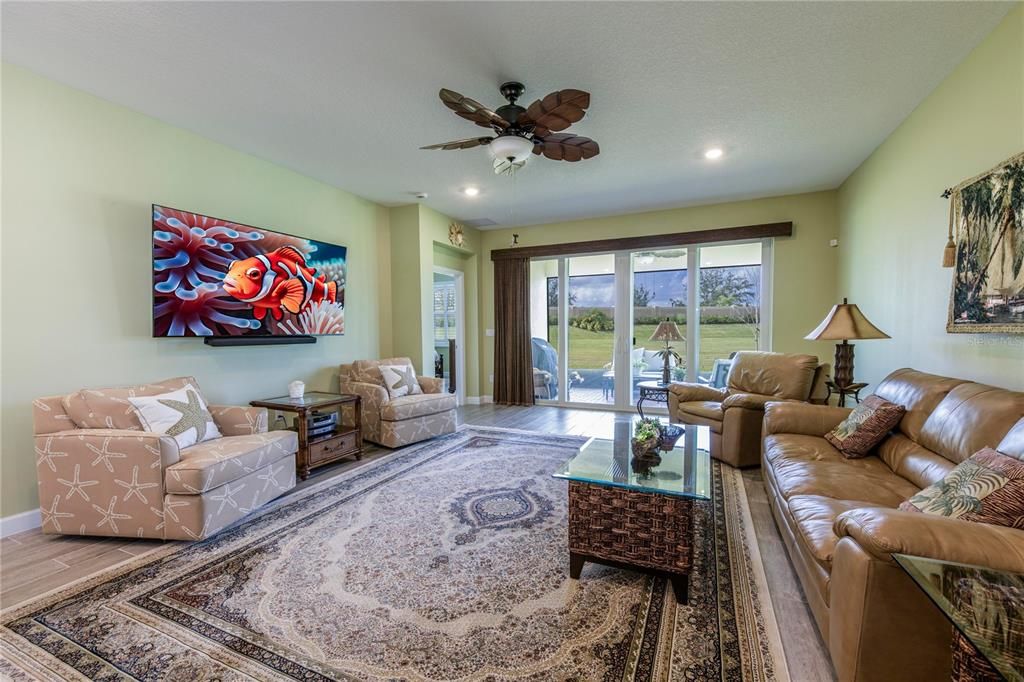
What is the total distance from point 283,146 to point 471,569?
3.58 metres

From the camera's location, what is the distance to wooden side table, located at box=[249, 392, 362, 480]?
343 centimetres

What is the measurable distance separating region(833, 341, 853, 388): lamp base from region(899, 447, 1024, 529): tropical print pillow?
2015 mm

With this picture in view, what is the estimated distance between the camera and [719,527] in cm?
250

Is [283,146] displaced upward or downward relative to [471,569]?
upward

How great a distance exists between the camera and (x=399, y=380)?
4.57 m

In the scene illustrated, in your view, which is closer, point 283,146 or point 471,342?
point 283,146

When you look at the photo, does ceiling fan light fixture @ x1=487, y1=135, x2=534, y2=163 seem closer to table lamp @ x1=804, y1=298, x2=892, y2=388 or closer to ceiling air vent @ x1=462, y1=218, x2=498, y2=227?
table lamp @ x1=804, y1=298, x2=892, y2=388

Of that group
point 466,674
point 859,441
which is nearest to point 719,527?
point 859,441

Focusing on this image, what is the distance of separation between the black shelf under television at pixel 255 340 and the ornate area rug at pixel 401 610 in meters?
1.58

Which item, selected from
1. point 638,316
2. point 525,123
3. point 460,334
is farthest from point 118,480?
point 638,316

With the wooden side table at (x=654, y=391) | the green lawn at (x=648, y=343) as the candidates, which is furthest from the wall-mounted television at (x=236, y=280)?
the wooden side table at (x=654, y=391)

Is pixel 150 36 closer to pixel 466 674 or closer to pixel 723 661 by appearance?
pixel 466 674

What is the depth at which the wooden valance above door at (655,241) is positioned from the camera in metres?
5.01

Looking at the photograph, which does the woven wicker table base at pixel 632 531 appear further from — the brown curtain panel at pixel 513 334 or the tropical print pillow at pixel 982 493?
the brown curtain panel at pixel 513 334
